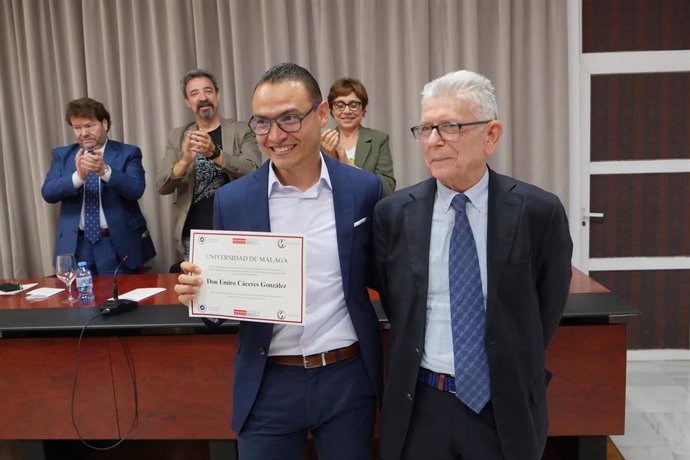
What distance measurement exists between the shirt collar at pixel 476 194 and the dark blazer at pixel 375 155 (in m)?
1.97

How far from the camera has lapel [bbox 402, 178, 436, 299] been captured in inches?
52.9

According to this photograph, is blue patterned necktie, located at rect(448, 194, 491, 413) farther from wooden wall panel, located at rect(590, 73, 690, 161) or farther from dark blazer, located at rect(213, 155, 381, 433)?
wooden wall panel, located at rect(590, 73, 690, 161)

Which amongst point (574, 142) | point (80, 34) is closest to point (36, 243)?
point (80, 34)

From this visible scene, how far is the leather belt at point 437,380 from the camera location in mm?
1331

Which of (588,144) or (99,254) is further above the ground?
(588,144)

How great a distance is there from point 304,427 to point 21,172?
12.5ft

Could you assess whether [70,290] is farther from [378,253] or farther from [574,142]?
[574,142]

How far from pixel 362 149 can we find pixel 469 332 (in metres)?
2.22

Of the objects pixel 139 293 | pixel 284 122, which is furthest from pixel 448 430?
pixel 139 293

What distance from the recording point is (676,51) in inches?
150

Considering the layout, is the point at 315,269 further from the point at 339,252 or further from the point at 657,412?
the point at 657,412

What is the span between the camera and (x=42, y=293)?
8.78ft

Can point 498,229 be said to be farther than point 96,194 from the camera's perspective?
No

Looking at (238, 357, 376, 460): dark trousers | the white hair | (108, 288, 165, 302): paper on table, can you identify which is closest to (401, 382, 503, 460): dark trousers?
(238, 357, 376, 460): dark trousers
